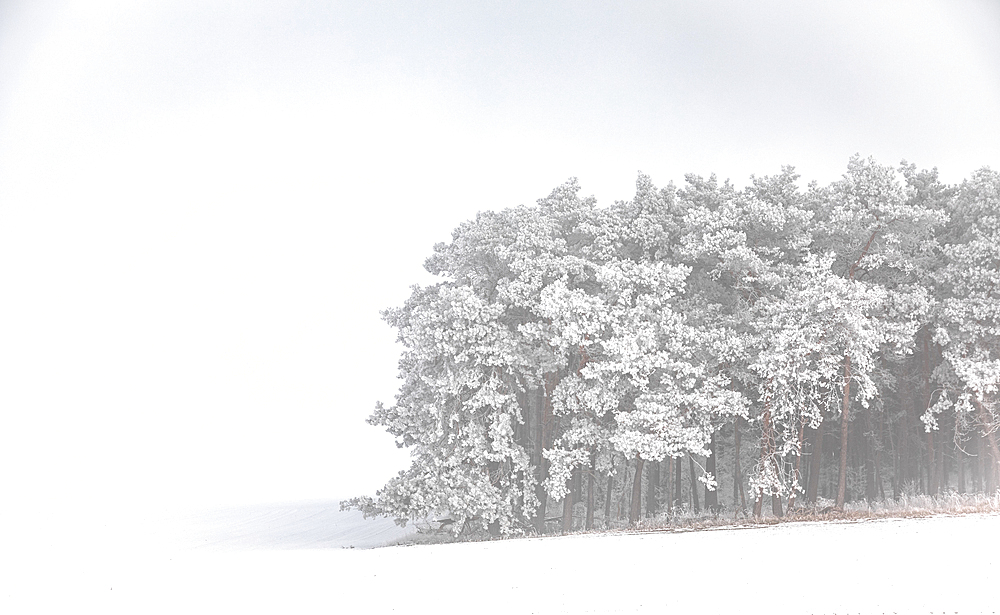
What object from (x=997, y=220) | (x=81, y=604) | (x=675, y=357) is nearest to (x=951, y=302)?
(x=997, y=220)

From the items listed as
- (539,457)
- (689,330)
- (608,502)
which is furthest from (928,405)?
(539,457)

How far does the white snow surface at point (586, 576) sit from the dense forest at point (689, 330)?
14.5ft

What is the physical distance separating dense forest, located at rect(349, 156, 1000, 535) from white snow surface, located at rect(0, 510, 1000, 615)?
4.43 metres

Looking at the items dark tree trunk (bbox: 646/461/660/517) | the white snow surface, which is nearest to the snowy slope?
the white snow surface

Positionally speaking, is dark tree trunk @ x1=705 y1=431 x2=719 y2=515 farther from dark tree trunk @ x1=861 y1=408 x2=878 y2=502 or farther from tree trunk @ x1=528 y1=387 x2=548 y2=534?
dark tree trunk @ x1=861 y1=408 x2=878 y2=502

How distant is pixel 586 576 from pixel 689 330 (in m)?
12.9

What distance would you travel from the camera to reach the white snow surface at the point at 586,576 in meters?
14.0

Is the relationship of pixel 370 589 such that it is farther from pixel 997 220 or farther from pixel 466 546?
pixel 997 220

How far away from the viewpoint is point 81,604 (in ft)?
52.2

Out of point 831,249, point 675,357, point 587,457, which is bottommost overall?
point 587,457

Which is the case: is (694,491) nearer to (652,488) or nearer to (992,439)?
(652,488)

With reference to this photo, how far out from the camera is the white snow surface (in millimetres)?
14008

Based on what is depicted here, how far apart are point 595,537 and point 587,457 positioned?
3.76 metres

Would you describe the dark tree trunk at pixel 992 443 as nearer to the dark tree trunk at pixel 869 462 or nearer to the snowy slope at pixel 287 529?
the dark tree trunk at pixel 869 462
